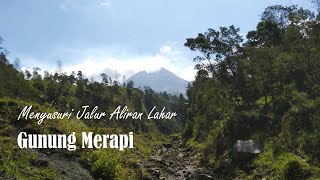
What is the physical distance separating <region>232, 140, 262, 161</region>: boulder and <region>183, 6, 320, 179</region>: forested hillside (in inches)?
18.9

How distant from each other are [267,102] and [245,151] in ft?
49.1

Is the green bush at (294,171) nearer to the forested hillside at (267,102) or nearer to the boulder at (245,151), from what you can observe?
the forested hillside at (267,102)

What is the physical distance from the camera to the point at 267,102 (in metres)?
48.1

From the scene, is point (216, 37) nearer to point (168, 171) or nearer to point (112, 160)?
point (168, 171)

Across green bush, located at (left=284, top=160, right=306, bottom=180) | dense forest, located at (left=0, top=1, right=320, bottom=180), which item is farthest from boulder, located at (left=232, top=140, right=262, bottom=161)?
green bush, located at (left=284, top=160, right=306, bottom=180)

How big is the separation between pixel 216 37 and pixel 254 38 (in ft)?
112

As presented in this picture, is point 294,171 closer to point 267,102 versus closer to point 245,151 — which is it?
point 245,151

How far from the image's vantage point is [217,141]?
45250 mm

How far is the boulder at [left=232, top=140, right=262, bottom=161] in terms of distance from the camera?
35.0m

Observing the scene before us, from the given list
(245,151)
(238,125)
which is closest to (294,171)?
(245,151)

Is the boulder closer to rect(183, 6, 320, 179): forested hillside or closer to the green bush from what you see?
rect(183, 6, 320, 179): forested hillside

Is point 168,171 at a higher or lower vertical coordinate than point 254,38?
lower

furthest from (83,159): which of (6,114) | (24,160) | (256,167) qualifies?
(256,167)

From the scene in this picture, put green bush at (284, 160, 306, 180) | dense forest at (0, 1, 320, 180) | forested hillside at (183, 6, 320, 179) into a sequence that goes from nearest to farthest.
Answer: dense forest at (0, 1, 320, 180) < green bush at (284, 160, 306, 180) < forested hillside at (183, 6, 320, 179)
